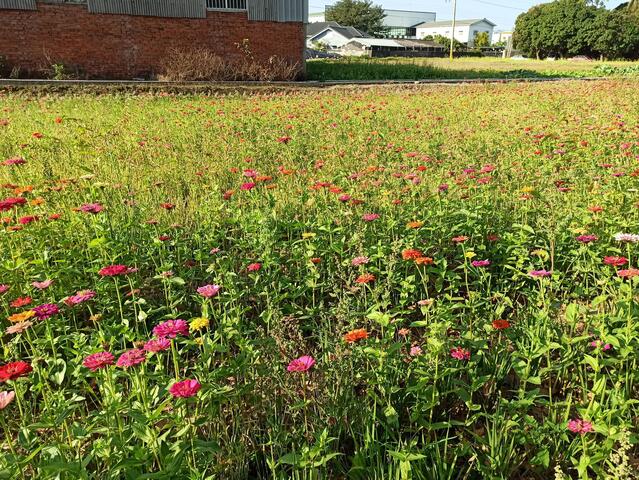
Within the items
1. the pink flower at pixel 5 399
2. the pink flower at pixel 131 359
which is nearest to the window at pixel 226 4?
the pink flower at pixel 131 359

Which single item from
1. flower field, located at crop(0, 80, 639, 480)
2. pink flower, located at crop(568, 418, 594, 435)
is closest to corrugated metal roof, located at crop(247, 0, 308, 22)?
flower field, located at crop(0, 80, 639, 480)

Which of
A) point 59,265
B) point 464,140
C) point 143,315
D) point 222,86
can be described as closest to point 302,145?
point 464,140

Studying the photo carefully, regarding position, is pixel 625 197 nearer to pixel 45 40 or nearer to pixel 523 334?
pixel 523 334

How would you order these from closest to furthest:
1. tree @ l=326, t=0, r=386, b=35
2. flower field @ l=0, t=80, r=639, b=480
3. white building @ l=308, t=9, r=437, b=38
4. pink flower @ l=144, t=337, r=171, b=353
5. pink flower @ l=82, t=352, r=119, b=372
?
pink flower @ l=82, t=352, r=119, b=372 → pink flower @ l=144, t=337, r=171, b=353 → flower field @ l=0, t=80, r=639, b=480 → tree @ l=326, t=0, r=386, b=35 → white building @ l=308, t=9, r=437, b=38

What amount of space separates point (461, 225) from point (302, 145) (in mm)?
3730

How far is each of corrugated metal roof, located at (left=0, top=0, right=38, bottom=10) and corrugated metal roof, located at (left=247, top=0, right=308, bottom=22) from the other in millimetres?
7768

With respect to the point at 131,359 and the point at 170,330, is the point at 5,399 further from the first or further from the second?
the point at 170,330

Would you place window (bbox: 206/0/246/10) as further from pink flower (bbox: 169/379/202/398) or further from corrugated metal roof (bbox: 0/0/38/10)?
pink flower (bbox: 169/379/202/398)

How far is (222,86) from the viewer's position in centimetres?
1549

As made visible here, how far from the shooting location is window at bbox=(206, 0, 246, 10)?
725 inches

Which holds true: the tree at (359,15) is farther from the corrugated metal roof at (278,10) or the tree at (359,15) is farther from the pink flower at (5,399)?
the pink flower at (5,399)

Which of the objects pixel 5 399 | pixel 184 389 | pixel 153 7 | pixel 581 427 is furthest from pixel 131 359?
pixel 153 7

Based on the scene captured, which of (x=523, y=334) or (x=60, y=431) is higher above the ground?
(x=523, y=334)

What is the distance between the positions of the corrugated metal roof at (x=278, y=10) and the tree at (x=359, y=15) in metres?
86.0
